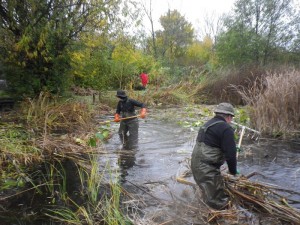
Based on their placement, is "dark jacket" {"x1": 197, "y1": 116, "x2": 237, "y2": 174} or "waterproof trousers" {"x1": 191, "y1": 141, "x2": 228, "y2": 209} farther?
"waterproof trousers" {"x1": 191, "y1": 141, "x2": 228, "y2": 209}

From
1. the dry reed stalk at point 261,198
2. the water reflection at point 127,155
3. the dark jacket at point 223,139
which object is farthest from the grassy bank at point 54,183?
the dry reed stalk at point 261,198

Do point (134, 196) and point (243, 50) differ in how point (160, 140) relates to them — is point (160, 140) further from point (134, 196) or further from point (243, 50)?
point (243, 50)

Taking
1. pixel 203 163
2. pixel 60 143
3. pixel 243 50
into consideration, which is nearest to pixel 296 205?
pixel 203 163

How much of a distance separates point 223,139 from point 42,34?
770cm

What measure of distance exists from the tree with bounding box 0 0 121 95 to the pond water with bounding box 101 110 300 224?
3765 millimetres

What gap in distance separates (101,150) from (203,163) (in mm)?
3386

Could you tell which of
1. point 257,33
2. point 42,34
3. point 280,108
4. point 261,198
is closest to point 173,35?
point 257,33

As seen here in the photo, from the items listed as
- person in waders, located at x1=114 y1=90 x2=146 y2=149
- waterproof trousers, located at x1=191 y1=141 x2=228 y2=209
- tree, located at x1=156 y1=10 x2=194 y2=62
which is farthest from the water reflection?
tree, located at x1=156 y1=10 x2=194 y2=62

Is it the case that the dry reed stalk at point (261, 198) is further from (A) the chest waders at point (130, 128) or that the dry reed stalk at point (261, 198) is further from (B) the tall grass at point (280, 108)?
(B) the tall grass at point (280, 108)

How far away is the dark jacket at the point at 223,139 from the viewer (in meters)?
3.92

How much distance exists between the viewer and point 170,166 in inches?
244

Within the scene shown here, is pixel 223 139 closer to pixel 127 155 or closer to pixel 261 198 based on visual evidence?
pixel 261 198

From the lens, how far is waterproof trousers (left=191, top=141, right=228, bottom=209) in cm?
408

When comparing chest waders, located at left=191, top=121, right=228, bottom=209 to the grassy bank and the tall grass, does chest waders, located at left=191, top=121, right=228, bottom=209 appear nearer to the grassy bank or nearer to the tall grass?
the grassy bank
